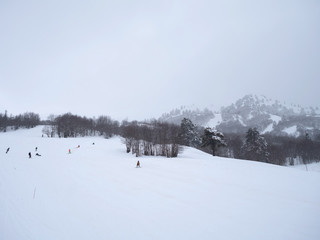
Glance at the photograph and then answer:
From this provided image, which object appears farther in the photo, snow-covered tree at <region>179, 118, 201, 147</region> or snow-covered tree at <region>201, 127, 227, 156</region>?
snow-covered tree at <region>179, 118, 201, 147</region>

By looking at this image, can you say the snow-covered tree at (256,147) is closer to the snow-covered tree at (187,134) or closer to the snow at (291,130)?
the snow-covered tree at (187,134)

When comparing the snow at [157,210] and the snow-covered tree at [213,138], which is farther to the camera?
the snow-covered tree at [213,138]

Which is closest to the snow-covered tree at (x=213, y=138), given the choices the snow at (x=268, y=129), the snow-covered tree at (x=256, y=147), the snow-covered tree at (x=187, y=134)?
the snow-covered tree at (x=187, y=134)

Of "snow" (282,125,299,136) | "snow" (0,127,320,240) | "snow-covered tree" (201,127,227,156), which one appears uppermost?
"snow" (282,125,299,136)

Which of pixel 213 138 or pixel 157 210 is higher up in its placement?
pixel 213 138

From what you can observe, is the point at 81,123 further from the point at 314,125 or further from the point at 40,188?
the point at 314,125

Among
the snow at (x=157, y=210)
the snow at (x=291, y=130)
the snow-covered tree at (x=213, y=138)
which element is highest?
the snow at (x=291, y=130)

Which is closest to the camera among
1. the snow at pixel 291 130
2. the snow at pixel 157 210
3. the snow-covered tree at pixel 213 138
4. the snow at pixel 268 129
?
the snow at pixel 157 210

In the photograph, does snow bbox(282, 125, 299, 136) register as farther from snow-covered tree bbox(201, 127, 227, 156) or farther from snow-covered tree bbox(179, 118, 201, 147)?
snow-covered tree bbox(201, 127, 227, 156)

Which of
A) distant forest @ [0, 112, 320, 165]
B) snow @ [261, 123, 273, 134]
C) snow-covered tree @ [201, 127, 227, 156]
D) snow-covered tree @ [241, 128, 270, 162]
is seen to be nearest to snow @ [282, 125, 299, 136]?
snow @ [261, 123, 273, 134]

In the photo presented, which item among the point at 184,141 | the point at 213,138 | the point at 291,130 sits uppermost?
the point at 291,130

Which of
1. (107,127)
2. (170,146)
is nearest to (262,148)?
(170,146)

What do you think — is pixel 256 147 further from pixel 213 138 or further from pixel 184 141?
pixel 184 141

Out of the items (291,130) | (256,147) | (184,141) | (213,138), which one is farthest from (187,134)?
(291,130)
